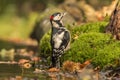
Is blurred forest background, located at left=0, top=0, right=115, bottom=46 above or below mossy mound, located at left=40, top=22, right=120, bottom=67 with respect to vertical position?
above

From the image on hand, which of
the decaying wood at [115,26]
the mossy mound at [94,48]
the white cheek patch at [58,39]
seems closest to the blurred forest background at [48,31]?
the mossy mound at [94,48]

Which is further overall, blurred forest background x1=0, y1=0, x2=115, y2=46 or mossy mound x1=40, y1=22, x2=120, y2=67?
blurred forest background x1=0, y1=0, x2=115, y2=46

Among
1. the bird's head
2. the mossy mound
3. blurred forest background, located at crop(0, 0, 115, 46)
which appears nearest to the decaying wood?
the mossy mound

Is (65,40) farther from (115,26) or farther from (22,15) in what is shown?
(22,15)

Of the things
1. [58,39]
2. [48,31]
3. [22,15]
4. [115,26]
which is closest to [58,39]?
[58,39]

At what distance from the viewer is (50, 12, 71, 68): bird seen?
51.7 feet

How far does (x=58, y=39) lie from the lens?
15758 millimetres

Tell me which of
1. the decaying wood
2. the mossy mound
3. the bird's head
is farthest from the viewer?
the decaying wood

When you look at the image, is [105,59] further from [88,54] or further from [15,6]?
[15,6]

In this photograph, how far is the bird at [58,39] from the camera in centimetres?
1577

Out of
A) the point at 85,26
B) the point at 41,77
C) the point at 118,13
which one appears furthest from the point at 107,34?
the point at 41,77

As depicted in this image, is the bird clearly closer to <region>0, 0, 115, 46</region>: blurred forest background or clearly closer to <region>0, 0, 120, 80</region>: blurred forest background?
<region>0, 0, 120, 80</region>: blurred forest background

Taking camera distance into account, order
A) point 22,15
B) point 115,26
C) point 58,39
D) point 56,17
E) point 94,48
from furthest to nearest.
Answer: point 22,15, point 115,26, point 94,48, point 56,17, point 58,39

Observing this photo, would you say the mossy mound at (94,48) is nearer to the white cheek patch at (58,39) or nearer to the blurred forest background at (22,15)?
the white cheek patch at (58,39)
